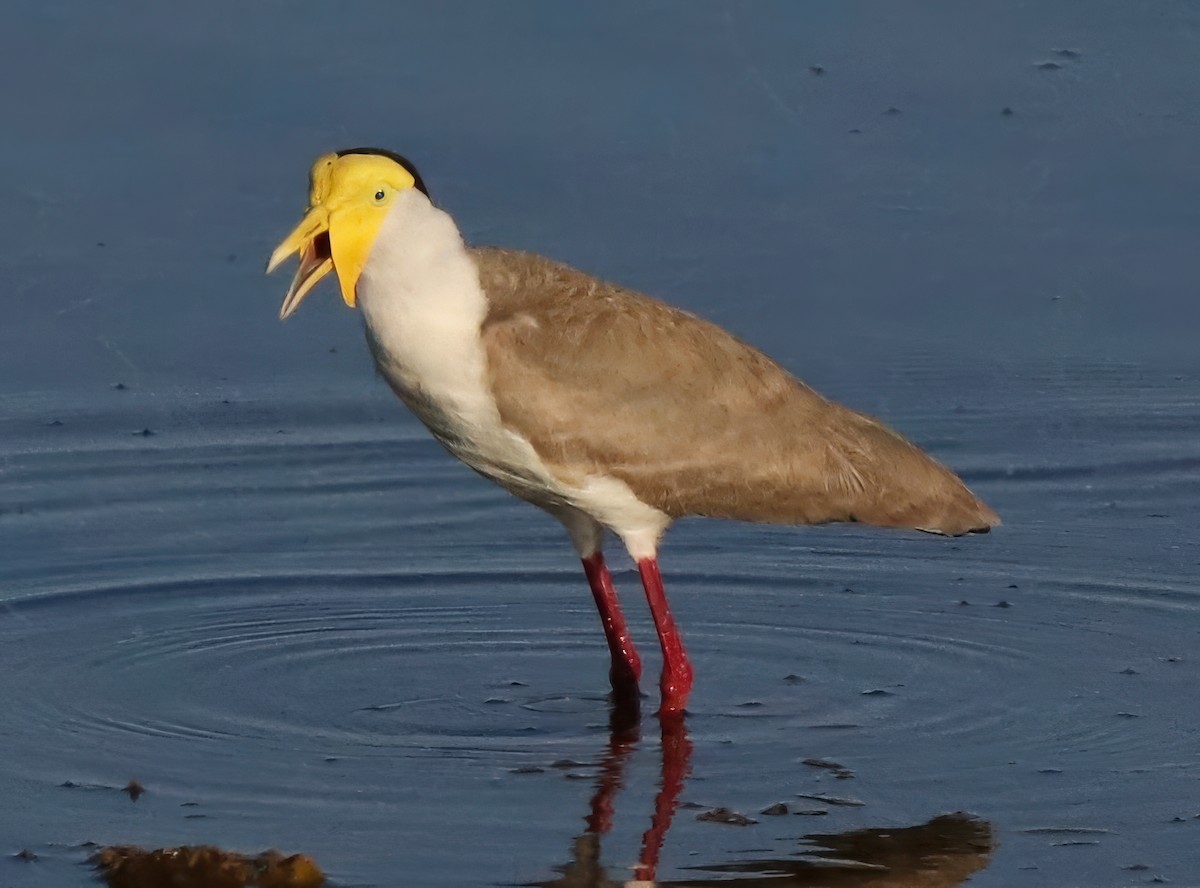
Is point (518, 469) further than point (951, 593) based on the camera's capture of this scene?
No

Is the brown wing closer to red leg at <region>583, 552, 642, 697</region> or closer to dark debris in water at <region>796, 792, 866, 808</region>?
red leg at <region>583, 552, 642, 697</region>

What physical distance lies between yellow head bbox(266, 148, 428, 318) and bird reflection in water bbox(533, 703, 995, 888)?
5.83ft

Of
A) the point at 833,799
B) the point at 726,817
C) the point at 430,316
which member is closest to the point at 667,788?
the point at 726,817

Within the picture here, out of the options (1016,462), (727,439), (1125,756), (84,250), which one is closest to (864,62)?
(1016,462)

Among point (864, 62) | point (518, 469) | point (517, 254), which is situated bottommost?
point (518, 469)

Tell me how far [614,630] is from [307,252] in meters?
1.72

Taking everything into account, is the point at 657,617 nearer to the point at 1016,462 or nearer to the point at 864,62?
the point at 1016,462

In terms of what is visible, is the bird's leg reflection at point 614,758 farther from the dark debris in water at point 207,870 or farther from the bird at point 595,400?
the dark debris in water at point 207,870

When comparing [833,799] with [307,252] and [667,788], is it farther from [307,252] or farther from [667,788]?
[307,252]

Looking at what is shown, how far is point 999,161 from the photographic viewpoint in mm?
12641

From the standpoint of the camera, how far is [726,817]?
7.22 meters

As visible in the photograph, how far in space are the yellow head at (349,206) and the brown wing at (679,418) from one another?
371mm

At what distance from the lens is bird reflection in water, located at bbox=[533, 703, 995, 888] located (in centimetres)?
676

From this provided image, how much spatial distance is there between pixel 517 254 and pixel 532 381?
1.79ft
